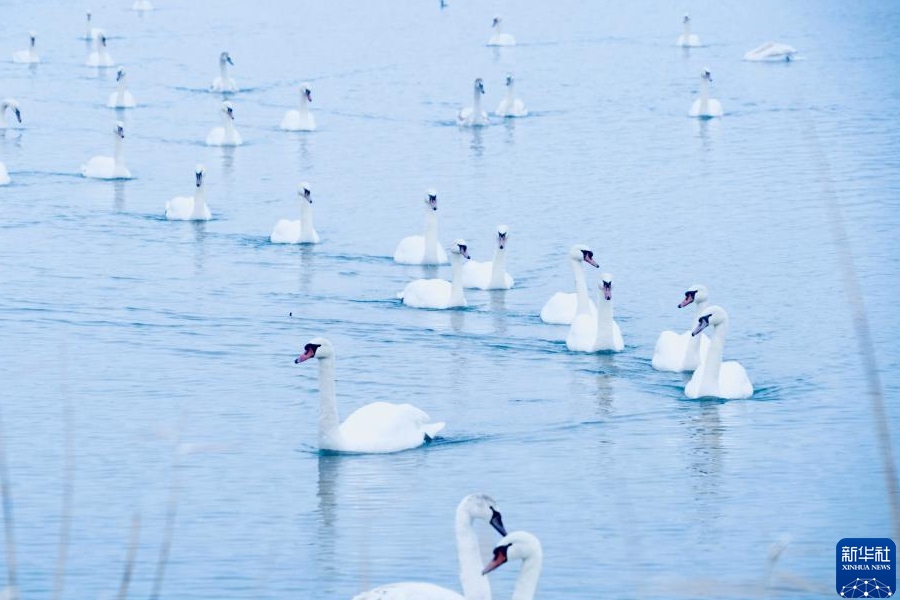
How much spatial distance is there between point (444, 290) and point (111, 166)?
10326mm

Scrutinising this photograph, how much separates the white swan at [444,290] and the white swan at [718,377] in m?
4.02

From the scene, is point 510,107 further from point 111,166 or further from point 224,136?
point 111,166

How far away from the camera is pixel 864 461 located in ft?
43.0

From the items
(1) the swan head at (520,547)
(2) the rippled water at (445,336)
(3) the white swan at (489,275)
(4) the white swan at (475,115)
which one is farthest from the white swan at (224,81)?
(1) the swan head at (520,547)

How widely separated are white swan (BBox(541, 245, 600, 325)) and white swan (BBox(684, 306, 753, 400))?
8.80 feet

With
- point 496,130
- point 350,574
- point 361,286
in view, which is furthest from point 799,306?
point 496,130

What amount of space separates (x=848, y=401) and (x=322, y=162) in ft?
53.8

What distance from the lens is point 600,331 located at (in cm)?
1661

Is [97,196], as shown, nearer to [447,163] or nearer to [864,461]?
[447,163]

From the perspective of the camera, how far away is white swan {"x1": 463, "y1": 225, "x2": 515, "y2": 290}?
19422 mm

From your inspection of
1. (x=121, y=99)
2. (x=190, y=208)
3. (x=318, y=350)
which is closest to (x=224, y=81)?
(x=121, y=99)

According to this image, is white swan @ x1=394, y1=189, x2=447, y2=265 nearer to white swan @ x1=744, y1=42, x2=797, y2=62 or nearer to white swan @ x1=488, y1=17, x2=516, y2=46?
white swan @ x1=744, y1=42, x2=797, y2=62

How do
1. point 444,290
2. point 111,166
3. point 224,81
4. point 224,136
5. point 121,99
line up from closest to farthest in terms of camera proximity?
point 444,290
point 111,166
point 224,136
point 121,99
point 224,81

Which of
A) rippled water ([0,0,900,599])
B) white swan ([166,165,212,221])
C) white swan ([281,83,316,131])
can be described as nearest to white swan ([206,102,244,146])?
rippled water ([0,0,900,599])
